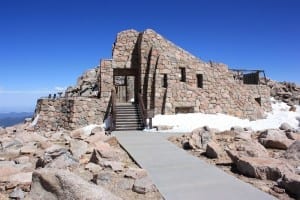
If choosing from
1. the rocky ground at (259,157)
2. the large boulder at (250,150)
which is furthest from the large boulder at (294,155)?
the large boulder at (250,150)

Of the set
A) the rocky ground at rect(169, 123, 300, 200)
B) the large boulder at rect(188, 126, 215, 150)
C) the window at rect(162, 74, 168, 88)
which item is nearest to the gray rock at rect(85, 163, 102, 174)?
the rocky ground at rect(169, 123, 300, 200)

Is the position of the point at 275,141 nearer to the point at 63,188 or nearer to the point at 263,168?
the point at 263,168

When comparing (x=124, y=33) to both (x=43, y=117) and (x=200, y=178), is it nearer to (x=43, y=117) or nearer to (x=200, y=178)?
(x=43, y=117)

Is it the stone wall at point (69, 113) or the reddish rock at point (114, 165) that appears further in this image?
the stone wall at point (69, 113)

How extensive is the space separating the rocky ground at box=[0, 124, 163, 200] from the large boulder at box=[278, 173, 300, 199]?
2.70 metres

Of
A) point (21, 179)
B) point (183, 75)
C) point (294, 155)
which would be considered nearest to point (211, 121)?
point (183, 75)

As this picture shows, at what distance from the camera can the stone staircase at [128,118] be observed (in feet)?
54.3

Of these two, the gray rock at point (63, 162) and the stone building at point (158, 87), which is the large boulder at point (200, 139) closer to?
the gray rock at point (63, 162)

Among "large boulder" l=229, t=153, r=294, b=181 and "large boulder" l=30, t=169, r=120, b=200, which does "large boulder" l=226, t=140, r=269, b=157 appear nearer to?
"large boulder" l=229, t=153, r=294, b=181

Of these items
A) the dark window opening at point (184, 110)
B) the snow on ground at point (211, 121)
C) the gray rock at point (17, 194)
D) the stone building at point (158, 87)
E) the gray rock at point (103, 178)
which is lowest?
the gray rock at point (17, 194)

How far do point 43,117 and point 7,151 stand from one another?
808 cm

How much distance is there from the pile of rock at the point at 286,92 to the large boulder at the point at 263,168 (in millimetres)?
20300

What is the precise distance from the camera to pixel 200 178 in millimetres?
7457

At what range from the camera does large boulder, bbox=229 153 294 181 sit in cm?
755
